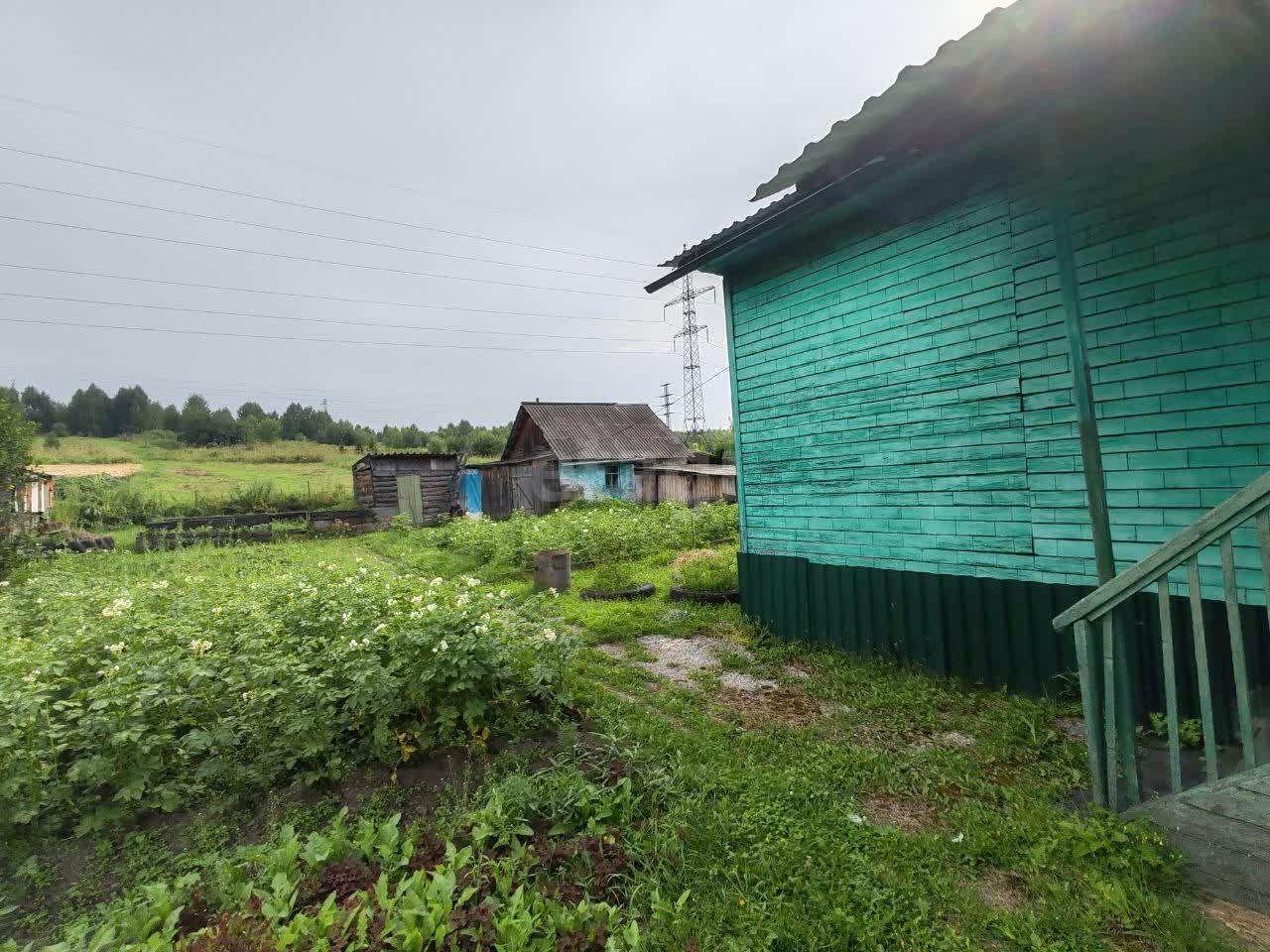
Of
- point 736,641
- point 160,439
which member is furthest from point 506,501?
point 160,439

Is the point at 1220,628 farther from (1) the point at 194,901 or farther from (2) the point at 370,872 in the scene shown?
(1) the point at 194,901

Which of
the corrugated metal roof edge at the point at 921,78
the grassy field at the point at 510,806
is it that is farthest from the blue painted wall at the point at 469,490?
the corrugated metal roof edge at the point at 921,78

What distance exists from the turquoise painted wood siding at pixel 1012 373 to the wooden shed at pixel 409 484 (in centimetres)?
1928

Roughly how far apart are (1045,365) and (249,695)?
5363 millimetres

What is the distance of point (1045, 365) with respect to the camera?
3.89 metres

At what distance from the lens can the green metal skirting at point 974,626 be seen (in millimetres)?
3215

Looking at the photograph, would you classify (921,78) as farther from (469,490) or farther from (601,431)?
(469,490)

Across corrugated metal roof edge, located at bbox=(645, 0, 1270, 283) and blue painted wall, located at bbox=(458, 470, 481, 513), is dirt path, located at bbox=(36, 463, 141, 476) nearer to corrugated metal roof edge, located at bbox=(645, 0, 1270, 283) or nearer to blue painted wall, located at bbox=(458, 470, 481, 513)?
blue painted wall, located at bbox=(458, 470, 481, 513)

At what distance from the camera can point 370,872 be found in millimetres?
2189

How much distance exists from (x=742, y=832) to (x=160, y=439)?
5673 centimetres

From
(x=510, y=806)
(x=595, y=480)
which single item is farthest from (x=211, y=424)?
(x=510, y=806)

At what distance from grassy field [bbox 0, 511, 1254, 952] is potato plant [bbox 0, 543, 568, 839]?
0.06 ft

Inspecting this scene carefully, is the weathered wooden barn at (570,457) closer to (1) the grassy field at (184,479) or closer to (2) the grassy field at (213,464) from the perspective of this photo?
(1) the grassy field at (184,479)

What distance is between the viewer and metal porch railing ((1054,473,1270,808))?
2020mm
